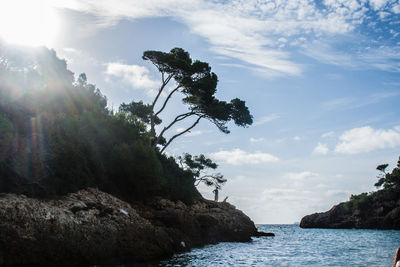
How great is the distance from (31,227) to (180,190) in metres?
17.2

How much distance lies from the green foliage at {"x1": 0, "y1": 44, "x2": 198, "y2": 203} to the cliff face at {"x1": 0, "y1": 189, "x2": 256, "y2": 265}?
1021 mm

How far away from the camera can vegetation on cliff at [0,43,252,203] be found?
14211 millimetres

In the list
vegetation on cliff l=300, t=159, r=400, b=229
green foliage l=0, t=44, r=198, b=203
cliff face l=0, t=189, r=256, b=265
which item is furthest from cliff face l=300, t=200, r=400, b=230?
cliff face l=0, t=189, r=256, b=265

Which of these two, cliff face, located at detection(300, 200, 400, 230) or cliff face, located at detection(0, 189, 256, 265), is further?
cliff face, located at detection(300, 200, 400, 230)

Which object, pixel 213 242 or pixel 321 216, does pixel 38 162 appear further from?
pixel 321 216

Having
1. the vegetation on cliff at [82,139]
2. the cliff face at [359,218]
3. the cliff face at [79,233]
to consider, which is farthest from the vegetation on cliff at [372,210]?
the cliff face at [79,233]

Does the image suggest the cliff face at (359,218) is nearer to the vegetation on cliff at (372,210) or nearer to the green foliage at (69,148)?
the vegetation on cliff at (372,210)

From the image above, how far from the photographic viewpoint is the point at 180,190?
90.3 feet

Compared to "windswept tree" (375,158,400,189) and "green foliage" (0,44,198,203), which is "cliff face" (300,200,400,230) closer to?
"windswept tree" (375,158,400,189)

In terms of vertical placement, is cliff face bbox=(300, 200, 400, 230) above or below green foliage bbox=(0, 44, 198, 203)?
below

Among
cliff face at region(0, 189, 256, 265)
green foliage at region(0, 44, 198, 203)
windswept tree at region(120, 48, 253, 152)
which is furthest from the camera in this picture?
windswept tree at region(120, 48, 253, 152)

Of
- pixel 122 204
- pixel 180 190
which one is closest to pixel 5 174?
pixel 122 204

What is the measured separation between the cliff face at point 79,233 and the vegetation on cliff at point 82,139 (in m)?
1.05

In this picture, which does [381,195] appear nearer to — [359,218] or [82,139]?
[359,218]
